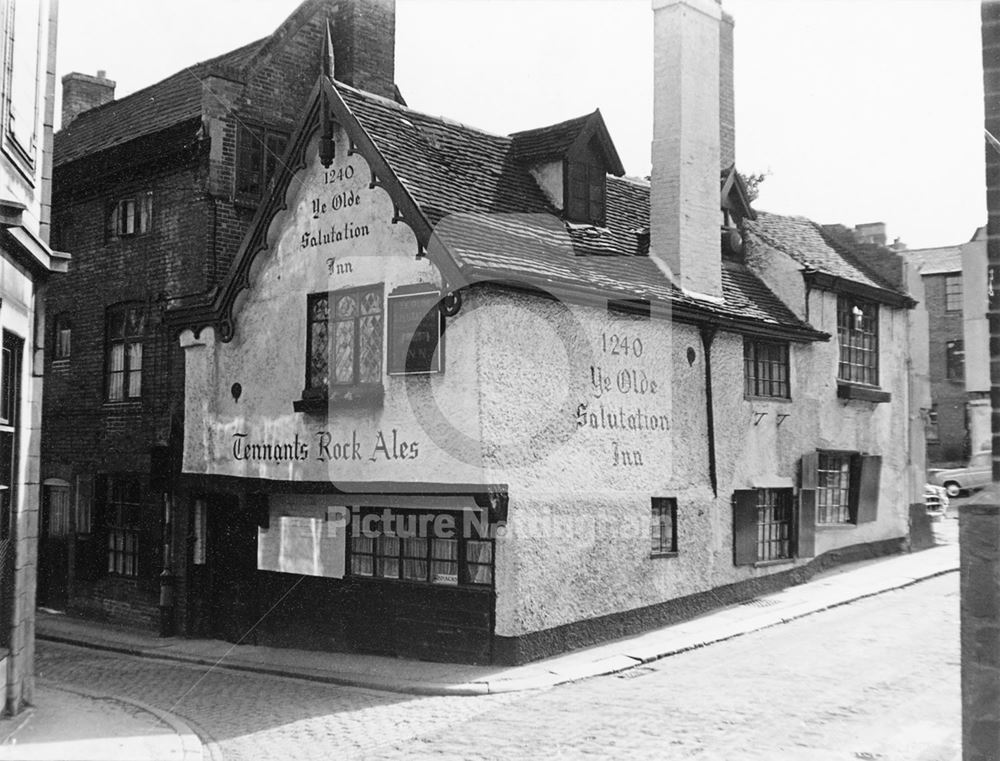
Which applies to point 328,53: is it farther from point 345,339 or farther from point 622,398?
point 622,398

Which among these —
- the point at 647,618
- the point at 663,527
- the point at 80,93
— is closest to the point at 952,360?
the point at 663,527

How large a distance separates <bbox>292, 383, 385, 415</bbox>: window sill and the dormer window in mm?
4505

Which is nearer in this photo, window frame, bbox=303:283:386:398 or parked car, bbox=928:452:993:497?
window frame, bbox=303:283:386:398

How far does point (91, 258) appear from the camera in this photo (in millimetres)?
19516

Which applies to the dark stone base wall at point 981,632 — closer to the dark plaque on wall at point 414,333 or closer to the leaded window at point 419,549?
the leaded window at point 419,549

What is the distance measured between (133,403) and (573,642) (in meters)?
9.47

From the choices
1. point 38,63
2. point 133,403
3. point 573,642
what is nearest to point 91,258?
point 133,403

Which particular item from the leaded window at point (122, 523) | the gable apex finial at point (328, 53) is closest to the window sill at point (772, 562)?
the leaded window at point (122, 523)

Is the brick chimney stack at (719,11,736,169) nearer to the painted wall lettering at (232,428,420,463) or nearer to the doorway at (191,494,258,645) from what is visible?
the painted wall lettering at (232,428,420,463)

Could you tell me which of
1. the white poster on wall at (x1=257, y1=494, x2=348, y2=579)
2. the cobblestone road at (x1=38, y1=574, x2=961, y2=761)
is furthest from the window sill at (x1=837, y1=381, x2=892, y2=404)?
the white poster on wall at (x1=257, y1=494, x2=348, y2=579)

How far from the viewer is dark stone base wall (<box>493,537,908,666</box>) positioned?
506 inches

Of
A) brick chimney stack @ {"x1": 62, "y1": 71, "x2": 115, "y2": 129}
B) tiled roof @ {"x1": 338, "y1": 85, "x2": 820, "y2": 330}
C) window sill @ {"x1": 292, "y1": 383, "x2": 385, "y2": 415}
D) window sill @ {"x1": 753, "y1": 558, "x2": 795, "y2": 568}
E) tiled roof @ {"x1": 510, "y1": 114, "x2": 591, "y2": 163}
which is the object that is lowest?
window sill @ {"x1": 753, "y1": 558, "x2": 795, "y2": 568}

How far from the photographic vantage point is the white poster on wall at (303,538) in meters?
14.8

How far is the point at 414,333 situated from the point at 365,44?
25.9 ft
